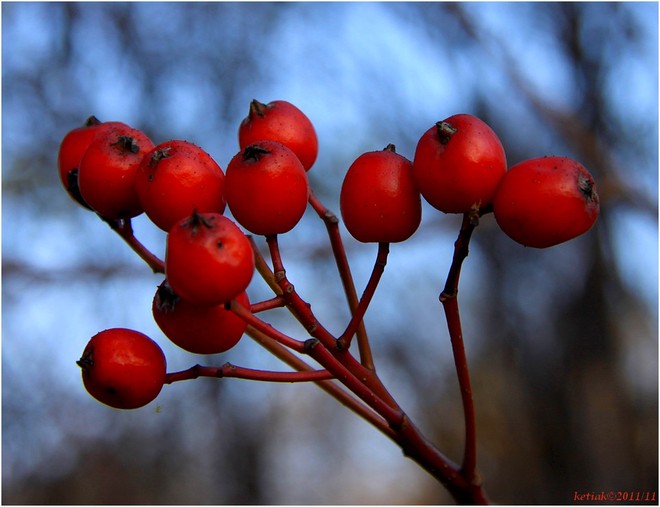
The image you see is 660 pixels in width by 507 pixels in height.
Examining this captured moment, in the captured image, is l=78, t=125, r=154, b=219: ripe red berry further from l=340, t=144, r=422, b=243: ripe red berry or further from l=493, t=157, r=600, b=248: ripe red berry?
l=493, t=157, r=600, b=248: ripe red berry

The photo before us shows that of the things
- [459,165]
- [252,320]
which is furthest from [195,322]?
[459,165]

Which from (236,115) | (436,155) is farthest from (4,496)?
(436,155)

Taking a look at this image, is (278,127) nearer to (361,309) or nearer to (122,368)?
(361,309)

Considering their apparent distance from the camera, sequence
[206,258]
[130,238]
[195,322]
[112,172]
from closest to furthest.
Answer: [206,258], [195,322], [112,172], [130,238]

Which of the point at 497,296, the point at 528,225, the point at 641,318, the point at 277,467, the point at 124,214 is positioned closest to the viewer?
the point at 528,225

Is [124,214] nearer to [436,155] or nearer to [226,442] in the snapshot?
[436,155]

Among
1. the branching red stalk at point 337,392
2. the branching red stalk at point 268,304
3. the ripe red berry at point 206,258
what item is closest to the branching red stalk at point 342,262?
the branching red stalk at point 337,392

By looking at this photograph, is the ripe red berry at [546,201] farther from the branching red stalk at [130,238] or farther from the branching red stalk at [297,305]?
the branching red stalk at [130,238]
